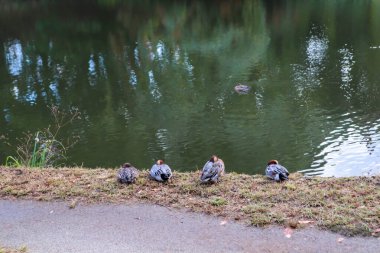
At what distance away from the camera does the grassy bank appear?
16.3 feet

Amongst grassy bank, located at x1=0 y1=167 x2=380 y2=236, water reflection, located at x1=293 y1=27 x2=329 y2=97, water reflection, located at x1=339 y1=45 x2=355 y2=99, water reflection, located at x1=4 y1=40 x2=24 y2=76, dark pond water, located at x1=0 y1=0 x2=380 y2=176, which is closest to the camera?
grassy bank, located at x1=0 y1=167 x2=380 y2=236

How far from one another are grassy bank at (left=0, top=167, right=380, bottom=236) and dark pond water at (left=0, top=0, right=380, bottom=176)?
4.22 meters

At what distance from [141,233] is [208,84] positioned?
512 inches

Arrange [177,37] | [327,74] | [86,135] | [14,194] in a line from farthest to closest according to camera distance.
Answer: [177,37] < [327,74] < [86,135] < [14,194]

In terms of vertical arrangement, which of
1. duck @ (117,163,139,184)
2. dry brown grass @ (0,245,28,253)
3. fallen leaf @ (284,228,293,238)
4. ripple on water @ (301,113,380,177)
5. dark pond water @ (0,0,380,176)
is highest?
fallen leaf @ (284,228,293,238)

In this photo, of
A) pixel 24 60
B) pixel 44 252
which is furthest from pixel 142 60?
pixel 44 252

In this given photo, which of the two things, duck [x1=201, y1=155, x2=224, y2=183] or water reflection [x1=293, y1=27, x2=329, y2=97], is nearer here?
duck [x1=201, y1=155, x2=224, y2=183]

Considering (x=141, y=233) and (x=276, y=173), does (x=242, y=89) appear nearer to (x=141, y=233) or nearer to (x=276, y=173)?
(x=276, y=173)

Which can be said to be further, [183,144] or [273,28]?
[273,28]

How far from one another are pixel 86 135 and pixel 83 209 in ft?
25.6

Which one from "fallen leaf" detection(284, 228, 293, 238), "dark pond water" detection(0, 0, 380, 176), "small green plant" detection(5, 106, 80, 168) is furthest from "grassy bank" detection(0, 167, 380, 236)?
"dark pond water" detection(0, 0, 380, 176)

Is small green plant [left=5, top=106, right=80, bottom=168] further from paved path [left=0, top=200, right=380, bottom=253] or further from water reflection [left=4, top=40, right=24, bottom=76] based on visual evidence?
water reflection [left=4, top=40, right=24, bottom=76]

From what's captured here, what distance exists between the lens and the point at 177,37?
2705 centimetres

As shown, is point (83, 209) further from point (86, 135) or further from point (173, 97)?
point (173, 97)
